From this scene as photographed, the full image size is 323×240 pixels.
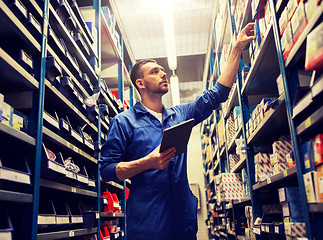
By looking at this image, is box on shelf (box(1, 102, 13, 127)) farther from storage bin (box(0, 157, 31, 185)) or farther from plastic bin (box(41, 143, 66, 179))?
plastic bin (box(41, 143, 66, 179))

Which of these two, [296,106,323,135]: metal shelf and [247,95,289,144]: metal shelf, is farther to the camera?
[247,95,289,144]: metal shelf

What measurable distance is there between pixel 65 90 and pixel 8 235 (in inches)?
54.4

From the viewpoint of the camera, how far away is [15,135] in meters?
1.77

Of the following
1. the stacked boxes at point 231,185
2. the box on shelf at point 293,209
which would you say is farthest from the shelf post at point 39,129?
the stacked boxes at point 231,185

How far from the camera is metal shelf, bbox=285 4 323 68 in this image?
1.49 metres

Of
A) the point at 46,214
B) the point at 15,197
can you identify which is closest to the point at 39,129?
the point at 15,197

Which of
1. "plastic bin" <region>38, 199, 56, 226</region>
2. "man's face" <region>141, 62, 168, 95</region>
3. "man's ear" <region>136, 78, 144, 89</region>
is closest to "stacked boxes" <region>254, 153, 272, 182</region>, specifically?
"man's face" <region>141, 62, 168, 95</region>

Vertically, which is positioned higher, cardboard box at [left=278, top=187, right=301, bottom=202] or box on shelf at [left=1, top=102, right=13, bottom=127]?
box on shelf at [left=1, top=102, right=13, bottom=127]

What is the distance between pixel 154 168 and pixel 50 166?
743 millimetres

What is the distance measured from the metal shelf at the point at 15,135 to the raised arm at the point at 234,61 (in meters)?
1.52

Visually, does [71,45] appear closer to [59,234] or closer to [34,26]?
[34,26]

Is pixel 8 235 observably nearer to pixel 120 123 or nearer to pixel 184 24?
pixel 120 123

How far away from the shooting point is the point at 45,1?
2.33 m

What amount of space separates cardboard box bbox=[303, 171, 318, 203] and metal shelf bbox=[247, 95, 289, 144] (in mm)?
584
